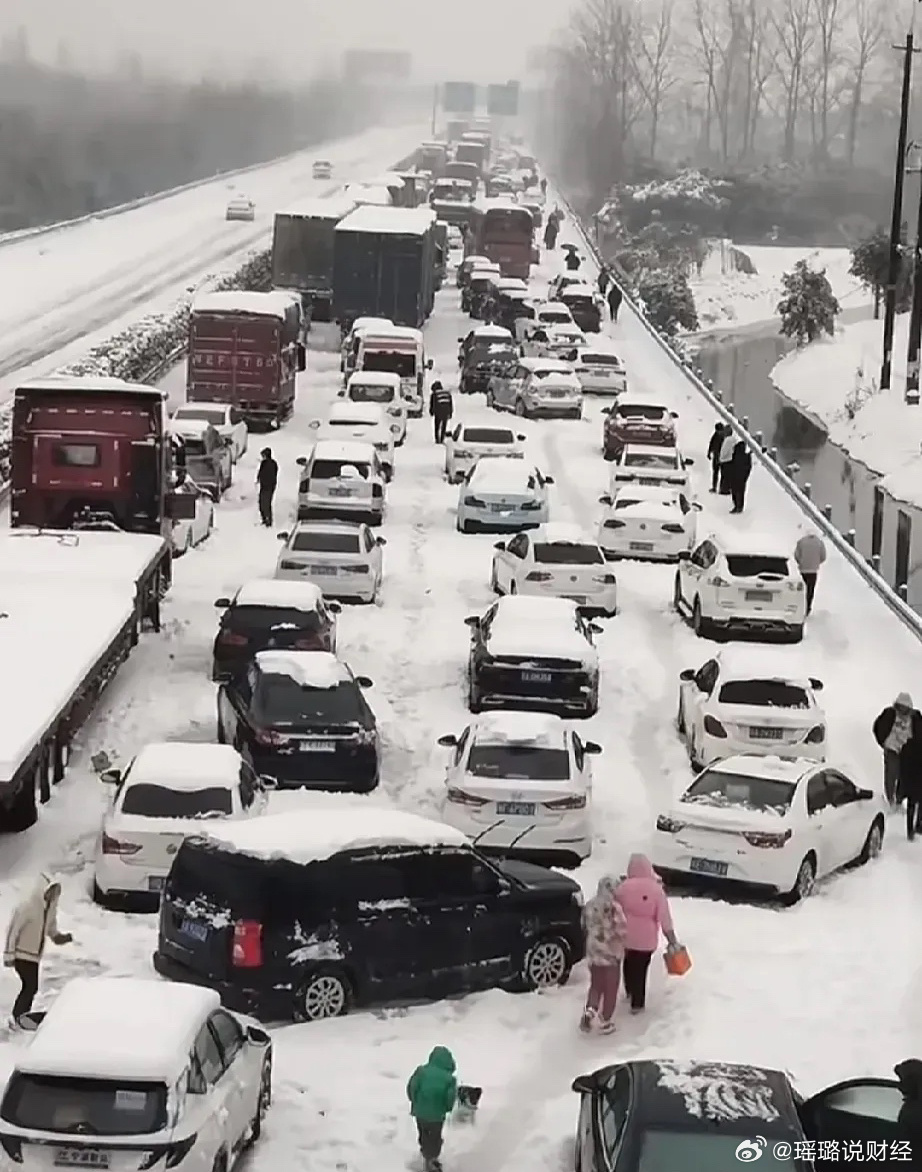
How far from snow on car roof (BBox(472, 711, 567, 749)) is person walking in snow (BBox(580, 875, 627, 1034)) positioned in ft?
13.3

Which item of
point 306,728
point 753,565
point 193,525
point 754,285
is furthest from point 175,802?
point 754,285

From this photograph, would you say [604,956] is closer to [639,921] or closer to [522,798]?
[639,921]

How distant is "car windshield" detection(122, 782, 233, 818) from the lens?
16.0 metres

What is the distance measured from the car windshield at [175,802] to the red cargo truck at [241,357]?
2773 cm

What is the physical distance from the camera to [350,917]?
1387 cm

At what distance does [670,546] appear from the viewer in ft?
104

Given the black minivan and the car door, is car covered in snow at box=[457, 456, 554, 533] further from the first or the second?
the car door

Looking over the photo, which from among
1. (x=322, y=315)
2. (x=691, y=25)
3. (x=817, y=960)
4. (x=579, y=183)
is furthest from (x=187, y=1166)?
(x=691, y=25)

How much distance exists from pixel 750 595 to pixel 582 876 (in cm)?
999

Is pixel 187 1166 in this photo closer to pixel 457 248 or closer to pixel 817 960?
pixel 817 960

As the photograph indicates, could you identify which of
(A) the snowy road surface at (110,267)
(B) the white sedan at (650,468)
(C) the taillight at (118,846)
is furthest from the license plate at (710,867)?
(A) the snowy road surface at (110,267)

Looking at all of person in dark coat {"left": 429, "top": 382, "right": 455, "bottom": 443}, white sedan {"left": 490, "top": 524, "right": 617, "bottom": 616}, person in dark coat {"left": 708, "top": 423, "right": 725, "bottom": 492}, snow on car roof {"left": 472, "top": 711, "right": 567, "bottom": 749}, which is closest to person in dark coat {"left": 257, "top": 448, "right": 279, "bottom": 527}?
white sedan {"left": 490, "top": 524, "right": 617, "bottom": 616}

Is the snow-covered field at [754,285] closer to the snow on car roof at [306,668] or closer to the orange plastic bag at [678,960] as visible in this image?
the snow on car roof at [306,668]

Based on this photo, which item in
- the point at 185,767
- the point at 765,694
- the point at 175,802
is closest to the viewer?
the point at 175,802
